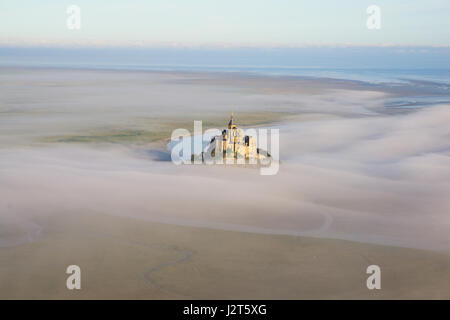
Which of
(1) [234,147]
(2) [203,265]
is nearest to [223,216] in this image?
(2) [203,265]

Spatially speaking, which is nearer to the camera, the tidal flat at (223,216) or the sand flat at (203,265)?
the sand flat at (203,265)

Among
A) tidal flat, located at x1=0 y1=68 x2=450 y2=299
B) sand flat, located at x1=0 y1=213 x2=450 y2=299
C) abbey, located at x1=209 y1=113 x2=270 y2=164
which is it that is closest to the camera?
sand flat, located at x1=0 y1=213 x2=450 y2=299

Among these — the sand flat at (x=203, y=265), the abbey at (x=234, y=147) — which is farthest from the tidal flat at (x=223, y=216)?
the abbey at (x=234, y=147)

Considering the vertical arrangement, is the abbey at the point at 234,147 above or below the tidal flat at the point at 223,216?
above

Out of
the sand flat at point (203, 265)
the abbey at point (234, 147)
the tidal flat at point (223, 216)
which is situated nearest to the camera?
the sand flat at point (203, 265)

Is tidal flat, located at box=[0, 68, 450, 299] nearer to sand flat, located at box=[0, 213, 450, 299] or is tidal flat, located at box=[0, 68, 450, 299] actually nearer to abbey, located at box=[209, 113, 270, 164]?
sand flat, located at box=[0, 213, 450, 299]

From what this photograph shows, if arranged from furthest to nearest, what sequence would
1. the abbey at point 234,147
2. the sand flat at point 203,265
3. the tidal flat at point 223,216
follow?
1. the abbey at point 234,147
2. the tidal flat at point 223,216
3. the sand flat at point 203,265

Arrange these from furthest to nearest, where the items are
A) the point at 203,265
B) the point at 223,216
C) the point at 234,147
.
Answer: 1. the point at 234,147
2. the point at 223,216
3. the point at 203,265

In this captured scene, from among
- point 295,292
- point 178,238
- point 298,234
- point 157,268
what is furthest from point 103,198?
point 295,292

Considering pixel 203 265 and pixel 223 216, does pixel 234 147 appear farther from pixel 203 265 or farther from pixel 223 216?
pixel 203 265

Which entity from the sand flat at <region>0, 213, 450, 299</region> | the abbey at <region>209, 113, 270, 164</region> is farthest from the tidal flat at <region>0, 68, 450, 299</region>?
the abbey at <region>209, 113, 270, 164</region>

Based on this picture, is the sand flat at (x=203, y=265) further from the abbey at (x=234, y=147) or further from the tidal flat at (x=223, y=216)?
the abbey at (x=234, y=147)

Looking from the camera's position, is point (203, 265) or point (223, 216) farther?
point (223, 216)
